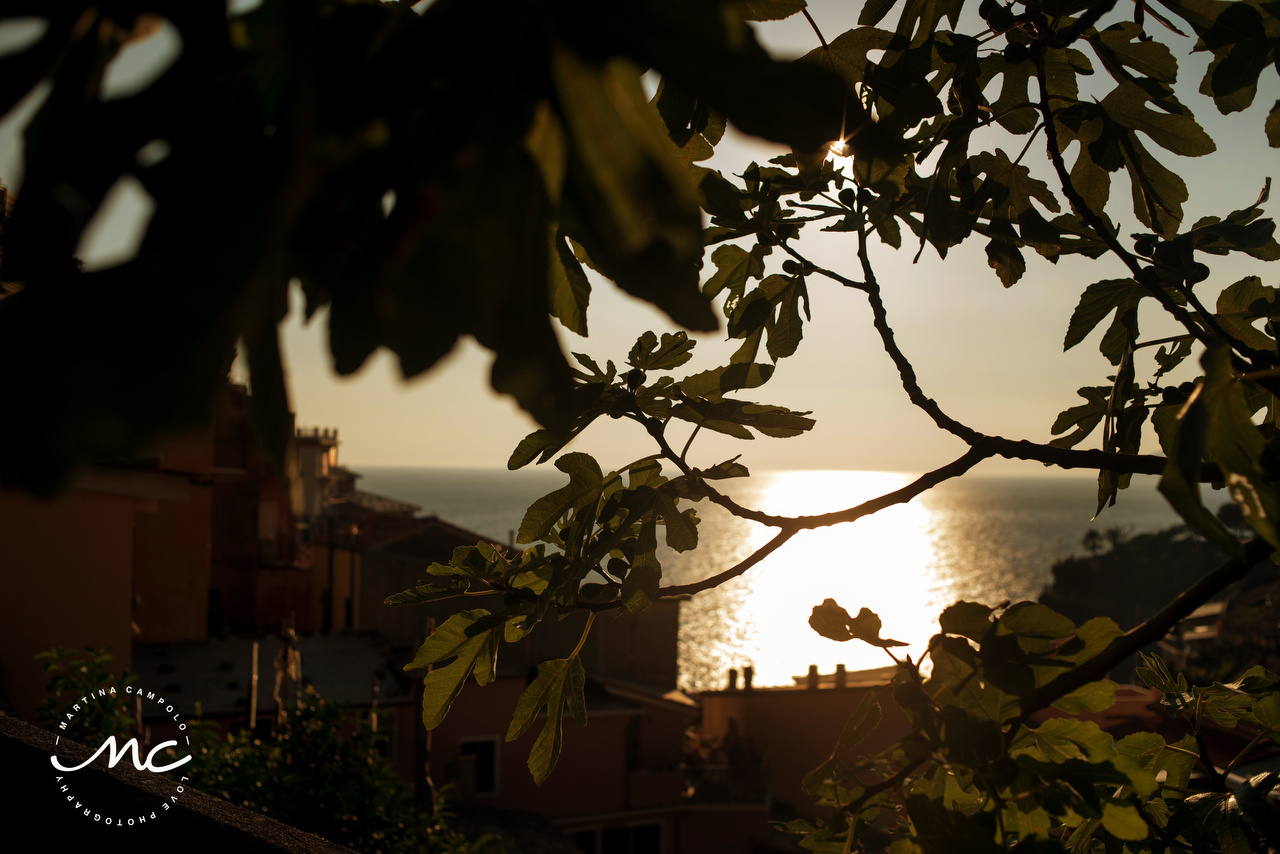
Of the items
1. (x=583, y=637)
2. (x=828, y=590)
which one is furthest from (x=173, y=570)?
(x=828, y=590)

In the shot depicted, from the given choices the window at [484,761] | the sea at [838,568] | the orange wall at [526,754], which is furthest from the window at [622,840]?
the sea at [838,568]

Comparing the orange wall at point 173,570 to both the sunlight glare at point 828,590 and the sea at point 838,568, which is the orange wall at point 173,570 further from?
the sunlight glare at point 828,590

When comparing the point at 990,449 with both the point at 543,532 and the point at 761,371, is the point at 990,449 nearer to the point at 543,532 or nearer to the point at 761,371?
the point at 761,371

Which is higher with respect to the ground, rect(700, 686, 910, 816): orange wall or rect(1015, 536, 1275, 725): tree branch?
rect(1015, 536, 1275, 725): tree branch

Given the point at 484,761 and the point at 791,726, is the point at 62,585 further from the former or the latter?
the point at 791,726

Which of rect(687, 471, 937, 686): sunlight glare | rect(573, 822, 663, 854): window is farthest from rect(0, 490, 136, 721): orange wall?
rect(687, 471, 937, 686): sunlight glare

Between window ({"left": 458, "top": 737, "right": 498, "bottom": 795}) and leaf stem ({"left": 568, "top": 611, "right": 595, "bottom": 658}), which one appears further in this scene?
window ({"left": 458, "top": 737, "right": 498, "bottom": 795})

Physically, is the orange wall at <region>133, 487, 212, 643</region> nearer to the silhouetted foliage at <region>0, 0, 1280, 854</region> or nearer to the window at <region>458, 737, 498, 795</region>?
the window at <region>458, 737, 498, 795</region>

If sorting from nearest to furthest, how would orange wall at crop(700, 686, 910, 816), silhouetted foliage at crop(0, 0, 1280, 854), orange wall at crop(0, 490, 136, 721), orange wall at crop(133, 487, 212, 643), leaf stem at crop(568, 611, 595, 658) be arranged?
silhouetted foliage at crop(0, 0, 1280, 854), leaf stem at crop(568, 611, 595, 658), orange wall at crop(0, 490, 136, 721), orange wall at crop(133, 487, 212, 643), orange wall at crop(700, 686, 910, 816)

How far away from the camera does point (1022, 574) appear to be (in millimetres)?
80500

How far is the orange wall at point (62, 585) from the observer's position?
6277 millimetres

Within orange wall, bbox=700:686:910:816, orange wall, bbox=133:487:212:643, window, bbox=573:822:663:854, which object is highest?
orange wall, bbox=133:487:212:643

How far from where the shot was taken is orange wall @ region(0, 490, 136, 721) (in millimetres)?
6277

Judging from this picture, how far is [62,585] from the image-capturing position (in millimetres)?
6707
